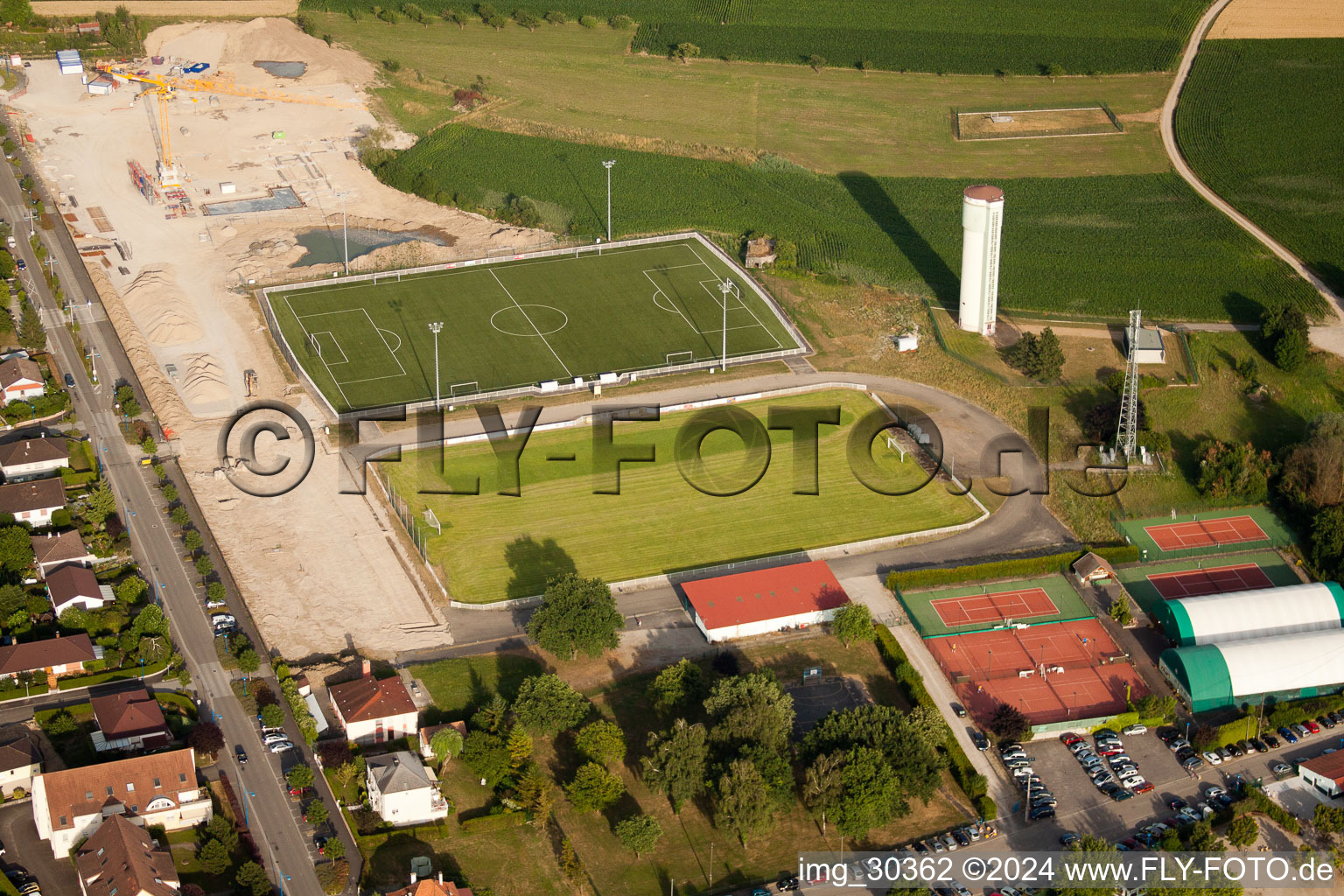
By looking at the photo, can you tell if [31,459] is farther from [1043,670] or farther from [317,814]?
[1043,670]

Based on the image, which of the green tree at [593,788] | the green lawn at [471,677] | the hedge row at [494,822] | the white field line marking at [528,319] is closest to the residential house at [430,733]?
the green lawn at [471,677]

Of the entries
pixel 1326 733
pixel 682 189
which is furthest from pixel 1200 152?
pixel 1326 733

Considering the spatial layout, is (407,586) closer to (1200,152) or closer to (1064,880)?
(1064,880)

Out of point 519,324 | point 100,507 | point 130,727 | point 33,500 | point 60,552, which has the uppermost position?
point 519,324

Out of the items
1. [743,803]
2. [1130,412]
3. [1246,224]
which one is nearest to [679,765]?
[743,803]

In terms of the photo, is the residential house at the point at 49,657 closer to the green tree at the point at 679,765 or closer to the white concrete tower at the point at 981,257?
the green tree at the point at 679,765

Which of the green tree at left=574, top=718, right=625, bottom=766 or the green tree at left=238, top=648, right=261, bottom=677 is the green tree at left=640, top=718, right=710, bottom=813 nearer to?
the green tree at left=574, top=718, right=625, bottom=766
